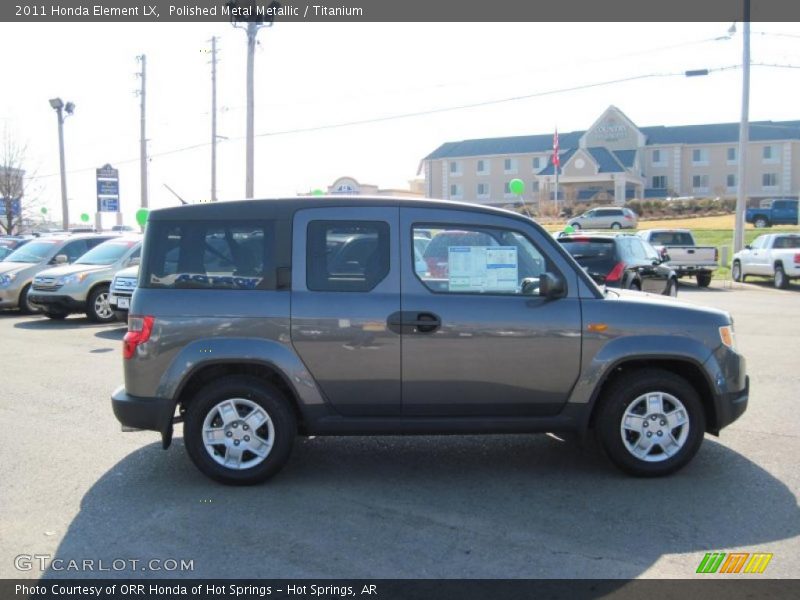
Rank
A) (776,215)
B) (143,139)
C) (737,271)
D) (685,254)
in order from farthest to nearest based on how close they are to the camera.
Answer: (776,215), (143,139), (737,271), (685,254)

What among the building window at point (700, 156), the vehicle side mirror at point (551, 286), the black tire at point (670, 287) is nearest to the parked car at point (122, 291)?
the vehicle side mirror at point (551, 286)

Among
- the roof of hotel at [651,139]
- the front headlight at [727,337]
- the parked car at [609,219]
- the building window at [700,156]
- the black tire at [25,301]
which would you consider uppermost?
the roof of hotel at [651,139]

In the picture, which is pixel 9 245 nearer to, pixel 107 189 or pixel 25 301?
pixel 25 301

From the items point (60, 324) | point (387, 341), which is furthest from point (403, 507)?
point (60, 324)

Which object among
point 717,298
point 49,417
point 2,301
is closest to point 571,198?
point 717,298

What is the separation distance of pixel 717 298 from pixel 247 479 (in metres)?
17.6

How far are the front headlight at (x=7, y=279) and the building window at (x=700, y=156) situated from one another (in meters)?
60.9

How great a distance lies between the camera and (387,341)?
517cm

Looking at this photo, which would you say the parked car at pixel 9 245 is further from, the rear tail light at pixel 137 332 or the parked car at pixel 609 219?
the parked car at pixel 609 219

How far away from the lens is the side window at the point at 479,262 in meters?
5.33

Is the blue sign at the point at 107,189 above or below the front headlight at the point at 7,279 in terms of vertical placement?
above

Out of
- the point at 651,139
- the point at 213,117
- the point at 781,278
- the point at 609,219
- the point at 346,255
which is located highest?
the point at 651,139

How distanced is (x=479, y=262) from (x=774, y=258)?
20.4m

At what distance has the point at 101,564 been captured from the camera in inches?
159
